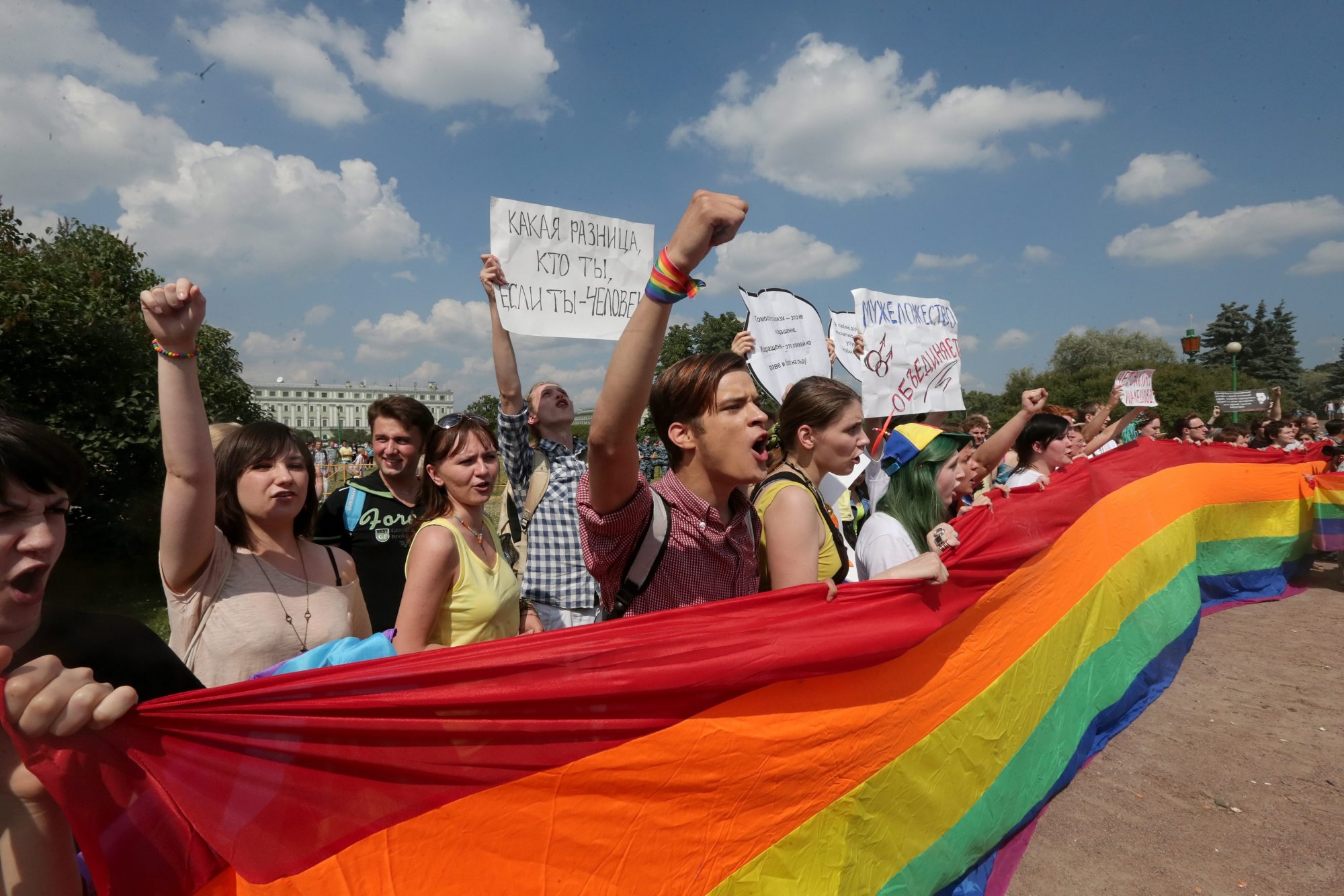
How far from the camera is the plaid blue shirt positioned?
3365 mm

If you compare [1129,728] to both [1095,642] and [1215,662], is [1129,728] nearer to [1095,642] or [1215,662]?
[1095,642]

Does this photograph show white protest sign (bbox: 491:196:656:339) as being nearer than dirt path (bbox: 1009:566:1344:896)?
No

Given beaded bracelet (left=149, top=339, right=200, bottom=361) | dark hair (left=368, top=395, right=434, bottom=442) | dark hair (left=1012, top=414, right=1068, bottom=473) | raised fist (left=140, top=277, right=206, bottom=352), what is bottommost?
dark hair (left=1012, top=414, right=1068, bottom=473)

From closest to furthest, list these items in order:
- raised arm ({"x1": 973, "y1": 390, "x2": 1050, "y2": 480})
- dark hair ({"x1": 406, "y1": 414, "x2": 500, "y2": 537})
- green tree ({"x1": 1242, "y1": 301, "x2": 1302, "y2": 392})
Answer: dark hair ({"x1": 406, "y1": 414, "x2": 500, "y2": 537}) < raised arm ({"x1": 973, "y1": 390, "x2": 1050, "y2": 480}) < green tree ({"x1": 1242, "y1": 301, "x2": 1302, "y2": 392})

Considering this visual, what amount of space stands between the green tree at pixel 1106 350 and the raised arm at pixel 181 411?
74028mm

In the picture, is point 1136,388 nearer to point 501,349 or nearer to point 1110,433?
point 1110,433

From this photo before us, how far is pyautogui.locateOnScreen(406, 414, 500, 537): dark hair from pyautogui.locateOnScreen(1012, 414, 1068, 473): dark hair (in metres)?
3.85

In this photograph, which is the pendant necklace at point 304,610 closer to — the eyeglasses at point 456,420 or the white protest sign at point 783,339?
the eyeglasses at point 456,420

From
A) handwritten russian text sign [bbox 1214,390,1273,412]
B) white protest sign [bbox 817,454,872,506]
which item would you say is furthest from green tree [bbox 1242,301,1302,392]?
white protest sign [bbox 817,454,872,506]

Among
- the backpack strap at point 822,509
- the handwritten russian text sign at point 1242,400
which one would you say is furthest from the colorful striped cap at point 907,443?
the handwritten russian text sign at point 1242,400

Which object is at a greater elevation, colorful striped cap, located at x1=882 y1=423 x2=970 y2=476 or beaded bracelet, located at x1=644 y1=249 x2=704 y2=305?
beaded bracelet, located at x1=644 y1=249 x2=704 y2=305

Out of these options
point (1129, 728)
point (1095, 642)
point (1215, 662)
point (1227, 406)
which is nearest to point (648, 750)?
point (1095, 642)

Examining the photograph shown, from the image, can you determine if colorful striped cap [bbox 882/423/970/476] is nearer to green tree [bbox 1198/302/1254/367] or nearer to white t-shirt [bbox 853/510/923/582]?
white t-shirt [bbox 853/510/923/582]

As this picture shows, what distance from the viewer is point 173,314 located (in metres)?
1.64
